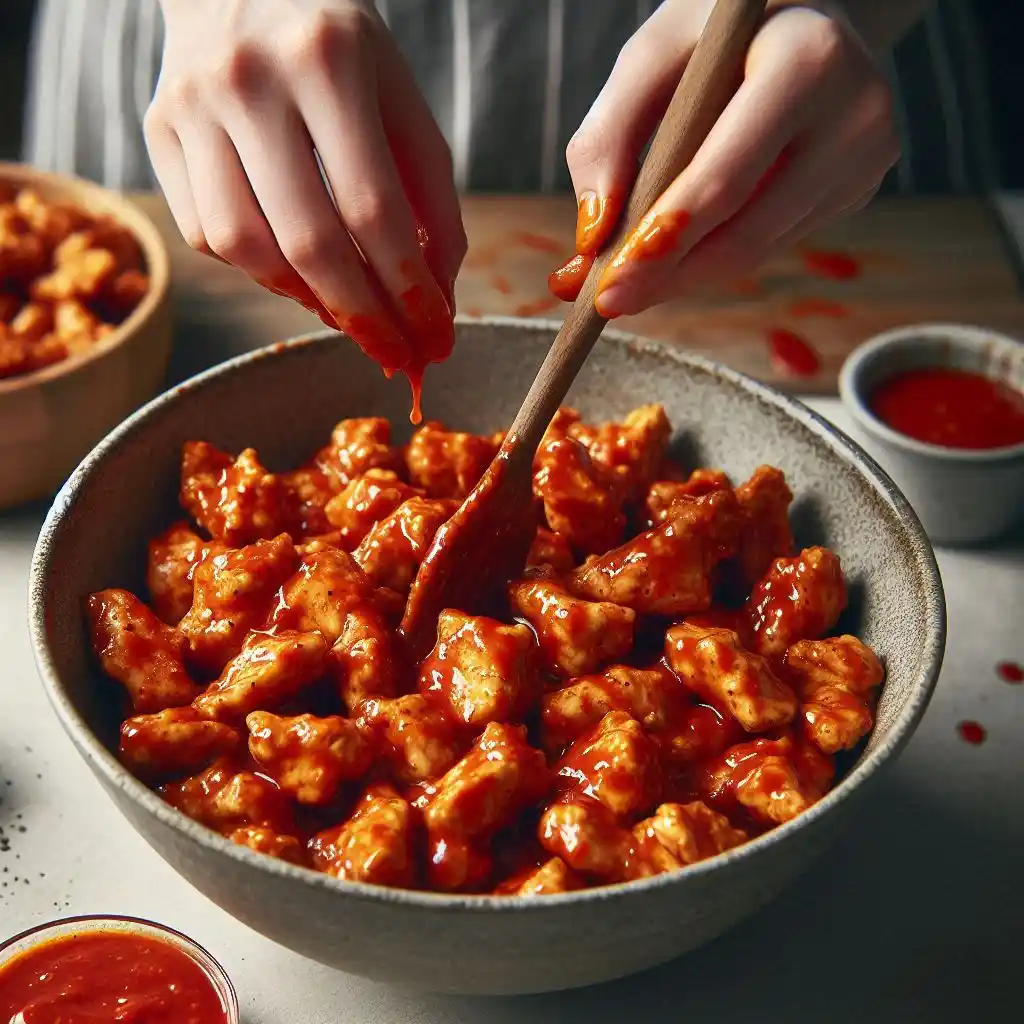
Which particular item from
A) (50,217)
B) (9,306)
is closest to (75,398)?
(9,306)

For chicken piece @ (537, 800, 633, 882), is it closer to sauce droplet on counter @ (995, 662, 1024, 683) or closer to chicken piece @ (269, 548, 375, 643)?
chicken piece @ (269, 548, 375, 643)

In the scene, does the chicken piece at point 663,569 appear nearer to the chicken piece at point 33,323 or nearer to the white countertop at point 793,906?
the white countertop at point 793,906

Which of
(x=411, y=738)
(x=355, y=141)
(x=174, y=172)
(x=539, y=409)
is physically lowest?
(x=411, y=738)

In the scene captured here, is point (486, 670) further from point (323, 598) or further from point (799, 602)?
point (799, 602)

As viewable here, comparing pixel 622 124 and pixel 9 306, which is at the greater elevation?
pixel 622 124

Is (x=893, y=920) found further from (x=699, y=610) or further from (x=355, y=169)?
(x=355, y=169)

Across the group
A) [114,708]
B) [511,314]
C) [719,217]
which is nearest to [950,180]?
[511,314]
